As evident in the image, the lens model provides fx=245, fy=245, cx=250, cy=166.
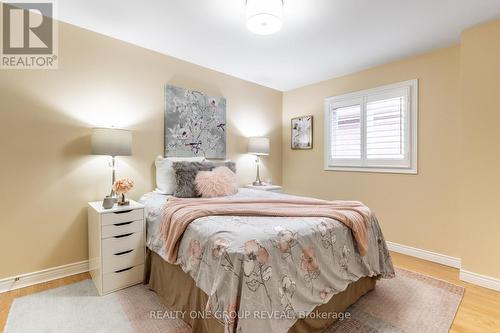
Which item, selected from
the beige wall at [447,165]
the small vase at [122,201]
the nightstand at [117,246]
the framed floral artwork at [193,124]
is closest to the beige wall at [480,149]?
the beige wall at [447,165]

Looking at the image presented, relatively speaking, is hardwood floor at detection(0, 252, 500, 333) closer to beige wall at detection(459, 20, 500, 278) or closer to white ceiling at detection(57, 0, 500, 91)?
beige wall at detection(459, 20, 500, 278)

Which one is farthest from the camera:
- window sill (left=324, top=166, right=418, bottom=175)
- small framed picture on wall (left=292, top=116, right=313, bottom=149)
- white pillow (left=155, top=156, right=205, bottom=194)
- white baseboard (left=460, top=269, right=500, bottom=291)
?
small framed picture on wall (left=292, top=116, right=313, bottom=149)

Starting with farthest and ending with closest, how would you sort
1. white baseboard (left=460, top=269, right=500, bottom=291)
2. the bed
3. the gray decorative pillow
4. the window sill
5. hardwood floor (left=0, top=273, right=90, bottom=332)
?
the window sill, the gray decorative pillow, white baseboard (left=460, top=269, right=500, bottom=291), hardwood floor (left=0, top=273, right=90, bottom=332), the bed

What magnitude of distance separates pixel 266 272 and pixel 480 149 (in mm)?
2457

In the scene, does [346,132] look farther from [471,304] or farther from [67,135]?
[67,135]

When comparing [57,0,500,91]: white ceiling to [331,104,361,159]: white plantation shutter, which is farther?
[331,104,361,159]: white plantation shutter

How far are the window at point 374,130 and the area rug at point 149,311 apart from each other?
1546 mm

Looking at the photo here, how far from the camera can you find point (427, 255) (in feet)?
9.55

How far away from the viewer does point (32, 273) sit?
223cm

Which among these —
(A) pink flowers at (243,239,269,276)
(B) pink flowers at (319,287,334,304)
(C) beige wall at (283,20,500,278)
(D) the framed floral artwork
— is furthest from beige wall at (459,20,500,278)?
(D) the framed floral artwork

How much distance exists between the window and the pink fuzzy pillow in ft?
6.05

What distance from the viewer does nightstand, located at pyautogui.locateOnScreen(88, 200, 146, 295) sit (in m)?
2.08

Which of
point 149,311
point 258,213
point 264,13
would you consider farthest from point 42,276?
point 264,13

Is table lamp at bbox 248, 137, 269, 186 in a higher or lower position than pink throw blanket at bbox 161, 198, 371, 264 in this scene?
higher
